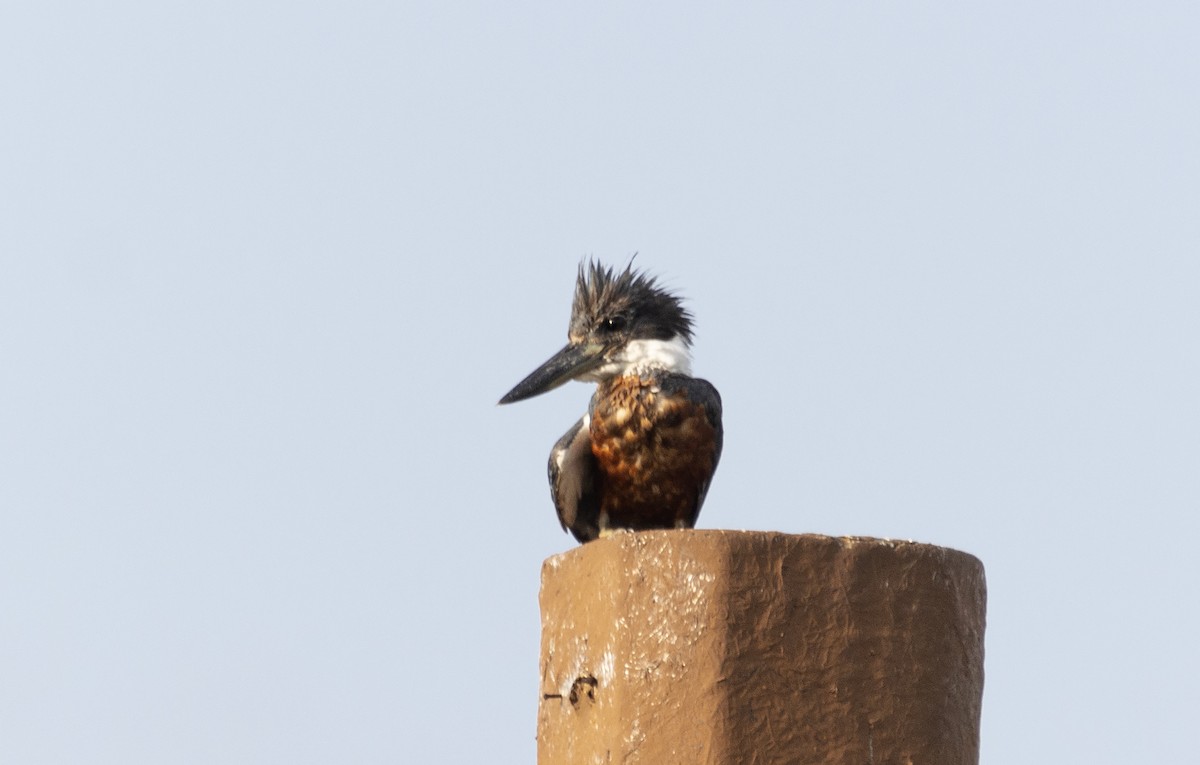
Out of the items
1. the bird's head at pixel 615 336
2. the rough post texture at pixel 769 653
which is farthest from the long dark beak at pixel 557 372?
the rough post texture at pixel 769 653

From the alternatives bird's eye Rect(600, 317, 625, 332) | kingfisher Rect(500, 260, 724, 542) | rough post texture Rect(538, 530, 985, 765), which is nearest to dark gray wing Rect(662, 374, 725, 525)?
kingfisher Rect(500, 260, 724, 542)

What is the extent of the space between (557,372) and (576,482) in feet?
1.50

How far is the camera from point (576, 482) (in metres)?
6.29

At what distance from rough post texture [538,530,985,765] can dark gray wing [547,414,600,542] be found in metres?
1.88

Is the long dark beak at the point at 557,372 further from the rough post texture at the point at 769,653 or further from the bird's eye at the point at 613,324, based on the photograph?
the rough post texture at the point at 769,653

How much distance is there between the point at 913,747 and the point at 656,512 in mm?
2171

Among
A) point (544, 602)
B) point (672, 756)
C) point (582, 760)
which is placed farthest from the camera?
point (544, 602)

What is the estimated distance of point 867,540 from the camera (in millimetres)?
4258

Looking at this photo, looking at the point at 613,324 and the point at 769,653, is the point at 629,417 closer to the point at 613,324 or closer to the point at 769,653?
the point at 613,324

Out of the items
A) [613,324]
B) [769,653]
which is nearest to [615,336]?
[613,324]

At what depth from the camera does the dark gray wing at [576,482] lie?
20.6 feet

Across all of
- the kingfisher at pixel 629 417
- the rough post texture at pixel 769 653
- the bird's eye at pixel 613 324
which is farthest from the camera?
the bird's eye at pixel 613 324

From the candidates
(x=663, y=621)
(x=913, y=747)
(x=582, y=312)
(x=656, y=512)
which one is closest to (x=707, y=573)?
(x=663, y=621)

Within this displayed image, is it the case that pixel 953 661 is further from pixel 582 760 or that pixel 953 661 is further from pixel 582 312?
pixel 582 312
